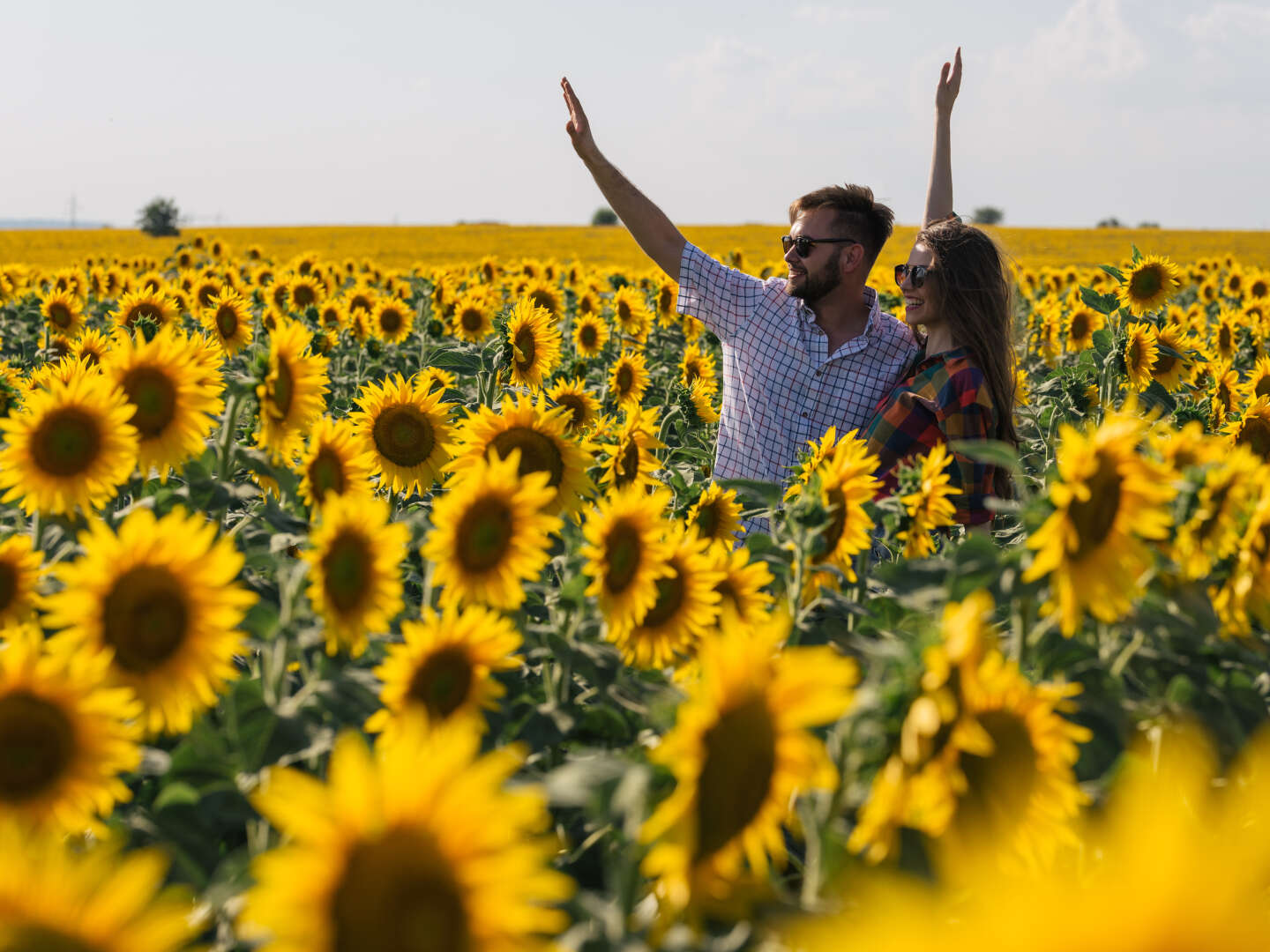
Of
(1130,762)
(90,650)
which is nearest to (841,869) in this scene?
(1130,762)

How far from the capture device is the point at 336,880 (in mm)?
1095

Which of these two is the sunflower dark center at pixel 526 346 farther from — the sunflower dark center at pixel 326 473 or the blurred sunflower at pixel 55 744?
the blurred sunflower at pixel 55 744

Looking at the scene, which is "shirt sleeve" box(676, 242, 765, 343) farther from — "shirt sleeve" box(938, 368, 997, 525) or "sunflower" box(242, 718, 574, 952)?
"sunflower" box(242, 718, 574, 952)

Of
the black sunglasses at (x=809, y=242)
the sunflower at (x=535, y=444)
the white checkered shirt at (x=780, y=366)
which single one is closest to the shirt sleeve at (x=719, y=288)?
the white checkered shirt at (x=780, y=366)

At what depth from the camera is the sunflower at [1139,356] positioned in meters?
5.04

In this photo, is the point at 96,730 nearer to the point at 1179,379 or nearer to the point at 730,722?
the point at 730,722

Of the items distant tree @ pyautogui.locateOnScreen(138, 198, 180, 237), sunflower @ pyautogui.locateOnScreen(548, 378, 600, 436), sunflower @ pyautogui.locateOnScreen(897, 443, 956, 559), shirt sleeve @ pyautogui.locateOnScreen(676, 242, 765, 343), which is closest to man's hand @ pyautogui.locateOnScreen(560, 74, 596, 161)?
shirt sleeve @ pyautogui.locateOnScreen(676, 242, 765, 343)

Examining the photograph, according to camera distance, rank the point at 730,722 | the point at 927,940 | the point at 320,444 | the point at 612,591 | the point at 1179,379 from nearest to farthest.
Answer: the point at 927,940 < the point at 730,722 < the point at 612,591 < the point at 320,444 < the point at 1179,379

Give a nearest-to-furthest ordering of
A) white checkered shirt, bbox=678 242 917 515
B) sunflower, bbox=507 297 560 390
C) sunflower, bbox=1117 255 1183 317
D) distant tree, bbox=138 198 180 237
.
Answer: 1. sunflower, bbox=507 297 560 390
2. white checkered shirt, bbox=678 242 917 515
3. sunflower, bbox=1117 255 1183 317
4. distant tree, bbox=138 198 180 237

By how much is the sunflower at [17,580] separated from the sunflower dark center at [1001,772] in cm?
165

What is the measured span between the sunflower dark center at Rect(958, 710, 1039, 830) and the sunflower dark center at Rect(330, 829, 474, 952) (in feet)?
2.30

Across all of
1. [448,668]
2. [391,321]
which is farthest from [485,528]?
[391,321]

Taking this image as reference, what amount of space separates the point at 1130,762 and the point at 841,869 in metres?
0.52

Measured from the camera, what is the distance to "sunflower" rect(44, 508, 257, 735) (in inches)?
68.1
